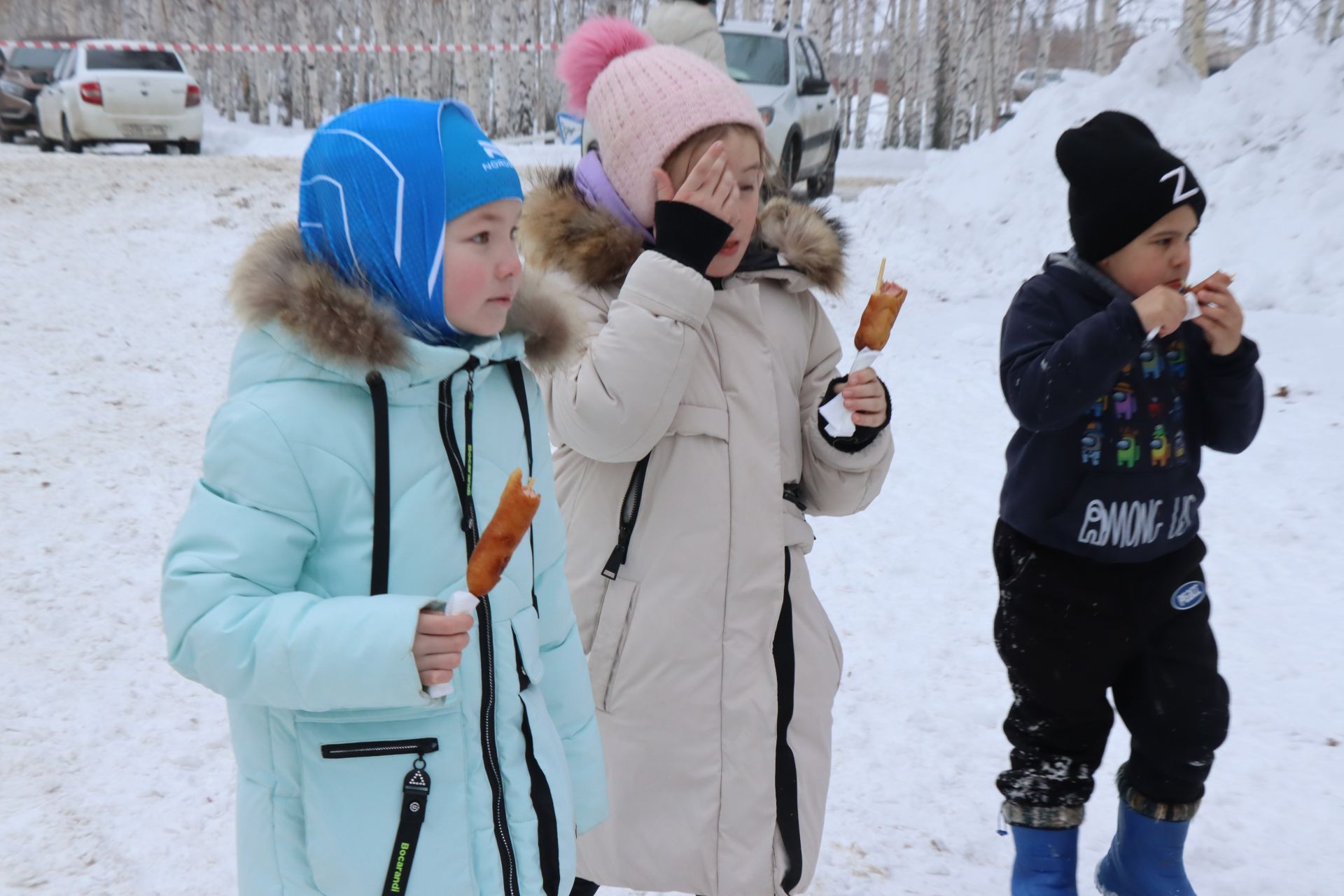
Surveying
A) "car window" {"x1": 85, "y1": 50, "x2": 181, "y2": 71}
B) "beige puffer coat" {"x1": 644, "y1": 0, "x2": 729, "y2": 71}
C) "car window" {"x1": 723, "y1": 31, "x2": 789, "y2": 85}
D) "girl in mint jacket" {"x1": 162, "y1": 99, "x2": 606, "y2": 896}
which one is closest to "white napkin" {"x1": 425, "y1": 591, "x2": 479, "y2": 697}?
"girl in mint jacket" {"x1": 162, "y1": 99, "x2": 606, "y2": 896}

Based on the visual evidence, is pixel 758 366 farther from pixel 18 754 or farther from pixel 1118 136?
pixel 18 754

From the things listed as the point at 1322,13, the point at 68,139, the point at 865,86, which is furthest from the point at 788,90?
the point at 865,86

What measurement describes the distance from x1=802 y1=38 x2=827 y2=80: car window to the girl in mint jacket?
1341 cm

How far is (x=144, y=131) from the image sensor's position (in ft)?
51.8

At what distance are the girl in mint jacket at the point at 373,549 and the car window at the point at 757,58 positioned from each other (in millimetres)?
11738

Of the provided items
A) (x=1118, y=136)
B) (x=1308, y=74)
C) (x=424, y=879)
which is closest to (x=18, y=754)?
(x=424, y=879)

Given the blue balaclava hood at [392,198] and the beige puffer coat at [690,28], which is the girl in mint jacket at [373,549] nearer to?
the blue balaclava hood at [392,198]

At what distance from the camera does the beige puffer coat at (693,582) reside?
221cm

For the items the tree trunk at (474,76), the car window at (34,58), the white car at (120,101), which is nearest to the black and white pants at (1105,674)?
the white car at (120,101)

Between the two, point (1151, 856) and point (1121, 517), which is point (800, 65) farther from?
point (1151, 856)

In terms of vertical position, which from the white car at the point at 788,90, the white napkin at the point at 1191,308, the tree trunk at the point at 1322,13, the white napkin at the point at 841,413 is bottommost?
the white napkin at the point at 841,413

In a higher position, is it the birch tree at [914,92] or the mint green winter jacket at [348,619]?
the birch tree at [914,92]

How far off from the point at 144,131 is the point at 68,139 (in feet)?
3.57

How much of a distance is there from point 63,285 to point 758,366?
8.04 metres
